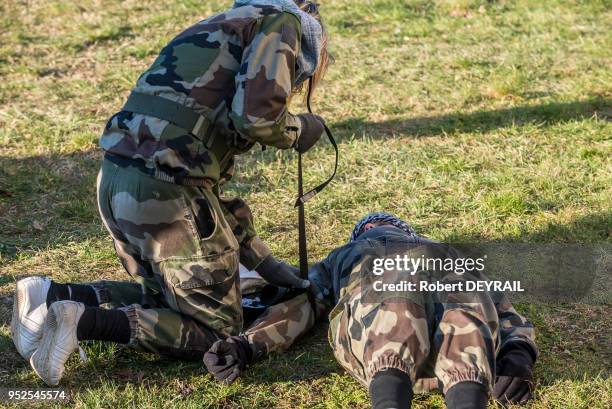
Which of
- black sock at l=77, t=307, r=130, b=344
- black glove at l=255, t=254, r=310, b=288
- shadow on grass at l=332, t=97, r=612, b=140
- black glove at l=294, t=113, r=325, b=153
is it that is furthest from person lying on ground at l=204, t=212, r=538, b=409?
shadow on grass at l=332, t=97, r=612, b=140

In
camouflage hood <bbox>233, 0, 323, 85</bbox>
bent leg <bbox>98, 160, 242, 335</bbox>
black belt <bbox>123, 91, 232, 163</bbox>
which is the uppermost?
camouflage hood <bbox>233, 0, 323, 85</bbox>

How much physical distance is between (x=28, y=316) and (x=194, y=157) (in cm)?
89

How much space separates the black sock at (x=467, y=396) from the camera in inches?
113

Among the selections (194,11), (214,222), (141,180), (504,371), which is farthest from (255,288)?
(194,11)

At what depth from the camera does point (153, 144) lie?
10.7ft

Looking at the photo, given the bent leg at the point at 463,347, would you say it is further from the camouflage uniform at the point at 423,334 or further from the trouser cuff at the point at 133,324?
the trouser cuff at the point at 133,324

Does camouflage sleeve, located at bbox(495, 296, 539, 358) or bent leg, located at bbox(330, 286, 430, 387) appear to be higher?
bent leg, located at bbox(330, 286, 430, 387)

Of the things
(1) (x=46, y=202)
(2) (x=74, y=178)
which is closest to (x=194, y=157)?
(1) (x=46, y=202)

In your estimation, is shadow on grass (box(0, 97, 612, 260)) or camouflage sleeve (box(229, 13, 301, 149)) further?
shadow on grass (box(0, 97, 612, 260))

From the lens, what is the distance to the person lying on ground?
9.68ft

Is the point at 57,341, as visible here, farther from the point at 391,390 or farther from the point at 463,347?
the point at 463,347

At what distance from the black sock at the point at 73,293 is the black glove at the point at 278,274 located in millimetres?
718

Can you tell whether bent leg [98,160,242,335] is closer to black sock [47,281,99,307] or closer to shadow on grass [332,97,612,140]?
black sock [47,281,99,307]

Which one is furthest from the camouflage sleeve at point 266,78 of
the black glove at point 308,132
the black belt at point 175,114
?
the black glove at point 308,132
